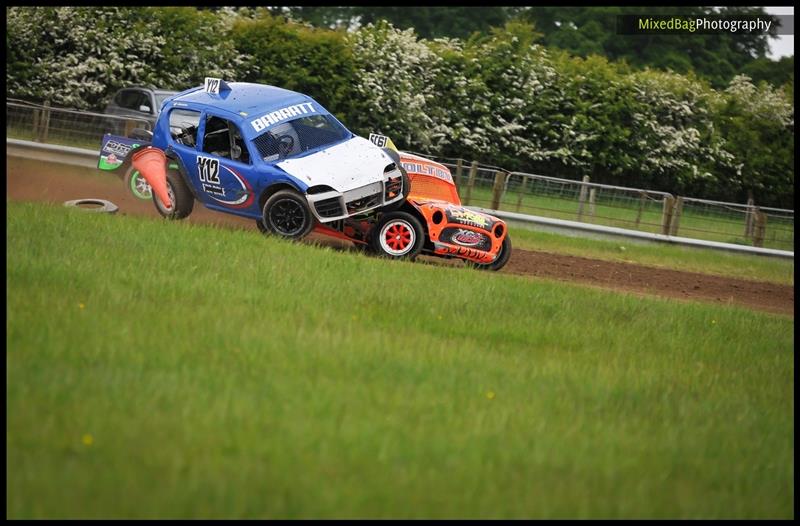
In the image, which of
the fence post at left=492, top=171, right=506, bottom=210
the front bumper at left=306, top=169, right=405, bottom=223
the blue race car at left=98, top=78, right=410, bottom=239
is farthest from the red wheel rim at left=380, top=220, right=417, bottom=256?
the fence post at left=492, top=171, right=506, bottom=210

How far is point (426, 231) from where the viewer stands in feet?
46.7

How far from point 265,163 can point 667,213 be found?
11.9 metres

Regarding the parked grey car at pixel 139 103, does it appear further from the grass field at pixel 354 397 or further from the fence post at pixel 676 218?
the grass field at pixel 354 397

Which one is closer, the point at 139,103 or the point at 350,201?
the point at 350,201

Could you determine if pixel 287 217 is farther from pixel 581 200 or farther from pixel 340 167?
pixel 581 200

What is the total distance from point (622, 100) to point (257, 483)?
28.7 m

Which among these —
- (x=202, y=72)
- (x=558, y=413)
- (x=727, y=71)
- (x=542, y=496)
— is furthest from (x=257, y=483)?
(x=727, y=71)

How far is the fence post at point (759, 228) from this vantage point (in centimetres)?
2362

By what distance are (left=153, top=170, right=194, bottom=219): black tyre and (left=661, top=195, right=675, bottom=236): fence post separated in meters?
11.8

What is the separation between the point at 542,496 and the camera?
5.54 metres

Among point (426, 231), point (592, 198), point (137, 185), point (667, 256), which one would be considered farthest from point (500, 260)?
point (592, 198)

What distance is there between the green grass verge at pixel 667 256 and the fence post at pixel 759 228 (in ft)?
3.29

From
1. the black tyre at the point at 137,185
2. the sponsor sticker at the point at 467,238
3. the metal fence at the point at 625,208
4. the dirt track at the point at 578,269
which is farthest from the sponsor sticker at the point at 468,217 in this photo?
the metal fence at the point at 625,208

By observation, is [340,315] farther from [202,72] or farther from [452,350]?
[202,72]
